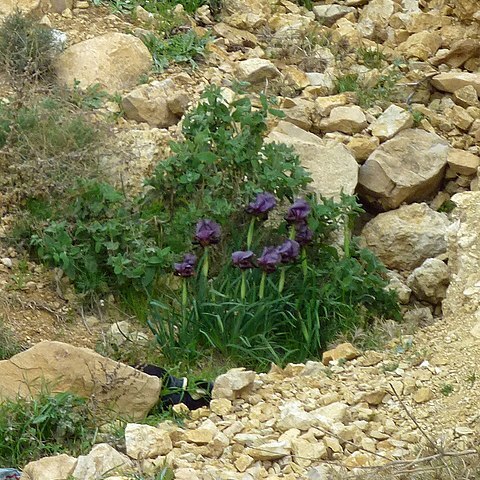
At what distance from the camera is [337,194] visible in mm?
5941

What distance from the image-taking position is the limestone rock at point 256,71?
6797 millimetres

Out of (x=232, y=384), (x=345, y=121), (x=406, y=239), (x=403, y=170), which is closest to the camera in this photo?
(x=232, y=384)

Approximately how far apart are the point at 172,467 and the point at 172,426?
0.38 metres

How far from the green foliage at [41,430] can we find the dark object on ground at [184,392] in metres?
0.38

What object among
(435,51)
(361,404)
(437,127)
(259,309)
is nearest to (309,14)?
(435,51)

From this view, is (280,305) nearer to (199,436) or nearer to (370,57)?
(199,436)

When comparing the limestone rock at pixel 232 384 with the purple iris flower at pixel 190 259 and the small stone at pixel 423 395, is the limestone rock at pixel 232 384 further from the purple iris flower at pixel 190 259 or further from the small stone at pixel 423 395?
the purple iris flower at pixel 190 259

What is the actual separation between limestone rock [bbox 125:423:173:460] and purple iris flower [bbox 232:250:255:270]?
1.26m

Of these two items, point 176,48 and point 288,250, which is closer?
point 288,250

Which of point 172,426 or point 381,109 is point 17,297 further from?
point 381,109

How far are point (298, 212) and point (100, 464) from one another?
5.89 feet

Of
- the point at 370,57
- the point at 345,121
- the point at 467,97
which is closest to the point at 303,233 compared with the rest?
the point at 345,121

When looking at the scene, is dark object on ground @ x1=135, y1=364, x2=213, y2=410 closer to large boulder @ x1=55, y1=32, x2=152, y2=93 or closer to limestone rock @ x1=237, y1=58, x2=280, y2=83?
large boulder @ x1=55, y1=32, x2=152, y2=93

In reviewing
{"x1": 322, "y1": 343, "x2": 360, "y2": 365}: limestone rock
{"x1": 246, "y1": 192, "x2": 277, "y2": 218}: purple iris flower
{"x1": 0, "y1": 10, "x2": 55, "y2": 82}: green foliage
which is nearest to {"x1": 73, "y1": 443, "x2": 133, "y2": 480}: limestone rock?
{"x1": 322, "y1": 343, "x2": 360, "y2": 365}: limestone rock
